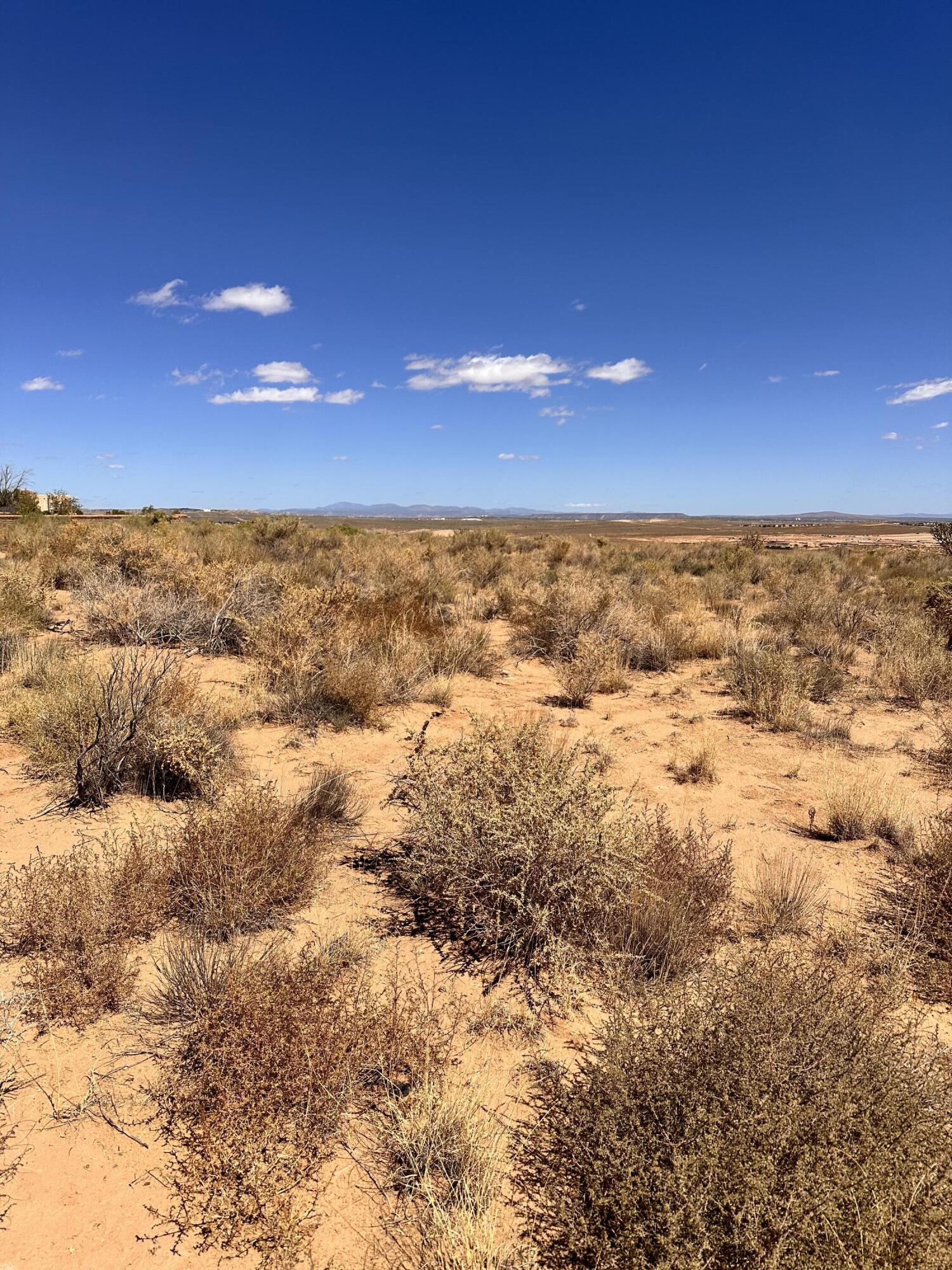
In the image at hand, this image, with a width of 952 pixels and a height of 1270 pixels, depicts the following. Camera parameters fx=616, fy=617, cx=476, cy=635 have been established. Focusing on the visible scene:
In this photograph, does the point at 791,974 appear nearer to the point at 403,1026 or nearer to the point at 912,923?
the point at 912,923

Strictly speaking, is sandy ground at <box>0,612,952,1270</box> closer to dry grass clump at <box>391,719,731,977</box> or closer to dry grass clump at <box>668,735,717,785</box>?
dry grass clump at <box>668,735,717,785</box>

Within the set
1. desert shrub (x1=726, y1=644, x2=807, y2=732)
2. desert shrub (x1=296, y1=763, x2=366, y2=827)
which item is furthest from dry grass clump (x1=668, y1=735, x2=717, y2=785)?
desert shrub (x1=296, y1=763, x2=366, y2=827)

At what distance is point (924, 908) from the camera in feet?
11.7

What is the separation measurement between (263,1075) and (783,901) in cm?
287

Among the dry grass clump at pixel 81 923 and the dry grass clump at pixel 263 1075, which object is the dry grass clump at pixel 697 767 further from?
the dry grass clump at pixel 81 923

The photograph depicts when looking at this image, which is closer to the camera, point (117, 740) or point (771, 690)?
point (117, 740)

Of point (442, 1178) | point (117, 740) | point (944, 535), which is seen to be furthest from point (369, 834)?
point (944, 535)

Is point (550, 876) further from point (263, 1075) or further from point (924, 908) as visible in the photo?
point (924, 908)

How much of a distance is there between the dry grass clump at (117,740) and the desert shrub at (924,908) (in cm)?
452

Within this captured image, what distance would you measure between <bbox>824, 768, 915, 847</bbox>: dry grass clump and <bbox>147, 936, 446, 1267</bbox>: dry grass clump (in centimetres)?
351

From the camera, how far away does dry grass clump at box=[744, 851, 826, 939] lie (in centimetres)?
346

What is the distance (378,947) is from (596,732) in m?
3.84

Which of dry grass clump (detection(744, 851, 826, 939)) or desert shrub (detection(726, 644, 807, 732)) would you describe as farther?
desert shrub (detection(726, 644, 807, 732))

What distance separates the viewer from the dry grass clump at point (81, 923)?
2.73 m
